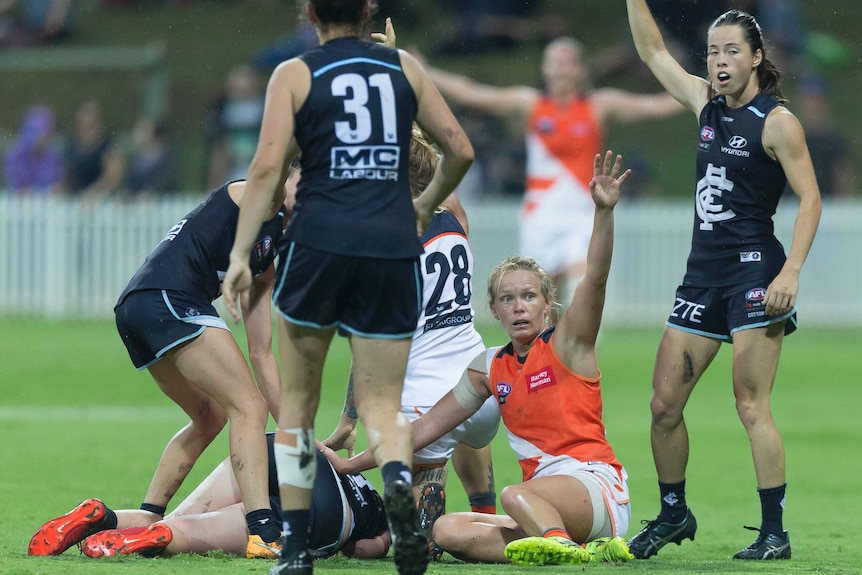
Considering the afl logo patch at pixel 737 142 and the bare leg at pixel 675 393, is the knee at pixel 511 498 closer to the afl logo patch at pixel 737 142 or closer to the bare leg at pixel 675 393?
the bare leg at pixel 675 393

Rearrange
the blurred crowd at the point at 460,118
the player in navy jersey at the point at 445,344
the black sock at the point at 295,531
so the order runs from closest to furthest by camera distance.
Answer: the black sock at the point at 295,531 → the player in navy jersey at the point at 445,344 → the blurred crowd at the point at 460,118

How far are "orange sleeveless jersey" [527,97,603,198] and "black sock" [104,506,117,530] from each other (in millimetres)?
7329

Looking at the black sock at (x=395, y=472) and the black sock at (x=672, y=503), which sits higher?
the black sock at (x=395, y=472)

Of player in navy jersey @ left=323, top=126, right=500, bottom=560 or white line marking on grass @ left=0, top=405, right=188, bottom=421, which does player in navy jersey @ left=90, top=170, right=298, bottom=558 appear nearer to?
player in navy jersey @ left=323, top=126, right=500, bottom=560

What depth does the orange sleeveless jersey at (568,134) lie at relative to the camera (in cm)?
1242

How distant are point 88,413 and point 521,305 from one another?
6.10m

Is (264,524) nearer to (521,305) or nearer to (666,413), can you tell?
(521,305)

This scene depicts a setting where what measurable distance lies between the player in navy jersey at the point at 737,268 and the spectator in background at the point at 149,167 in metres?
14.5

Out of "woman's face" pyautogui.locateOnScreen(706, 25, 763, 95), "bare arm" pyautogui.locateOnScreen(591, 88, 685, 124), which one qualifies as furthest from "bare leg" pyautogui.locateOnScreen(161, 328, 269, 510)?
"bare arm" pyautogui.locateOnScreen(591, 88, 685, 124)

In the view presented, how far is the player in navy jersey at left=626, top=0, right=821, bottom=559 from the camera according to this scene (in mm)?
6262

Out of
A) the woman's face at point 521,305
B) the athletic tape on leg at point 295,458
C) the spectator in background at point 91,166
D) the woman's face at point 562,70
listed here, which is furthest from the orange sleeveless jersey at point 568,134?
the spectator in background at point 91,166

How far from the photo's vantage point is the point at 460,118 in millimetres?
22359

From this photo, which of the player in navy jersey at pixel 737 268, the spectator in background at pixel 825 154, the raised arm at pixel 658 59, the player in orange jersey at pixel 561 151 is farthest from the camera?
the spectator in background at pixel 825 154

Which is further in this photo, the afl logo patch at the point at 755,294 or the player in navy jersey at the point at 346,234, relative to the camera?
the afl logo patch at the point at 755,294
